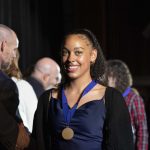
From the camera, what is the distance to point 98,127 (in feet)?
10.9

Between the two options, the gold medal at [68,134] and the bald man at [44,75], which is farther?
the bald man at [44,75]

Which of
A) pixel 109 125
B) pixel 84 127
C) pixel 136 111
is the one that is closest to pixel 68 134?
pixel 84 127

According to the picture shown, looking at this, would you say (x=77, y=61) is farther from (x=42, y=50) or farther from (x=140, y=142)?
(x=42, y=50)

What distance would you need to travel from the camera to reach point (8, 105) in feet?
11.6

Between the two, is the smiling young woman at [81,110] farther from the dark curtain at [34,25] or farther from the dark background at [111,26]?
the dark background at [111,26]

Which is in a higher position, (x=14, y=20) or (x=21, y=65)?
(x=14, y=20)

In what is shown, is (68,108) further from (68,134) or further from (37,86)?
(37,86)

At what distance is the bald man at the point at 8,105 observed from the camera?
3373 mm

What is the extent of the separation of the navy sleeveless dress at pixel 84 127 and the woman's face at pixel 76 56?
19 centimetres

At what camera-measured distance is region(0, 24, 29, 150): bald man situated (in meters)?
3.37

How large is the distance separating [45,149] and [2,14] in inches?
132

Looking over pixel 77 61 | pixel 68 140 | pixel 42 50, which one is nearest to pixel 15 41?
pixel 77 61

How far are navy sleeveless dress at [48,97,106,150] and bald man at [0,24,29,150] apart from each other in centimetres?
21

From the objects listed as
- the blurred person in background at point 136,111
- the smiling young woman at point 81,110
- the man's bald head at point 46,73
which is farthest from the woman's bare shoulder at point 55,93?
the man's bald head at point 46,73
